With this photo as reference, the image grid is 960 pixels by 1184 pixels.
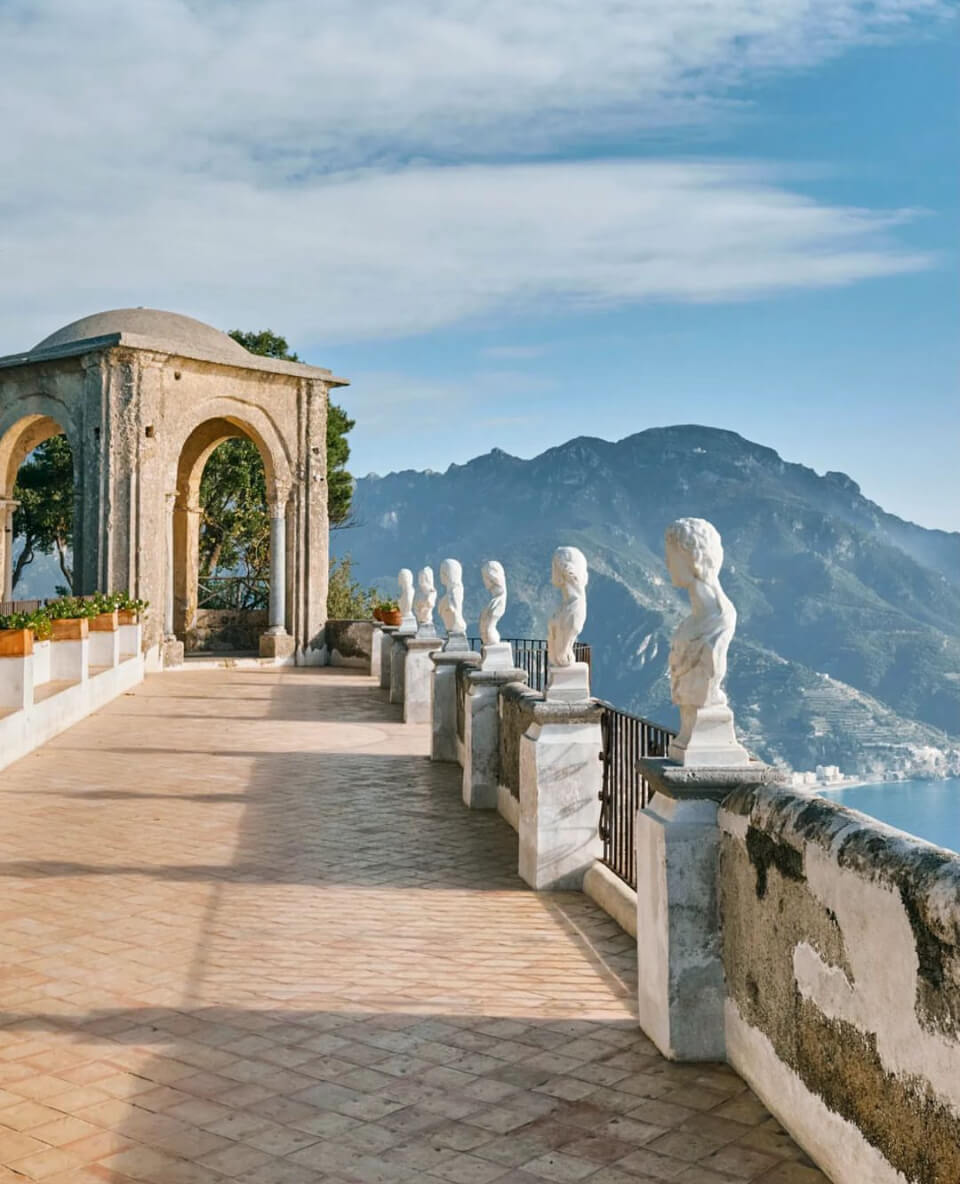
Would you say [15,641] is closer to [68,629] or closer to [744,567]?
[68,629]

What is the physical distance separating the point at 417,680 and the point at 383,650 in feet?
17.6

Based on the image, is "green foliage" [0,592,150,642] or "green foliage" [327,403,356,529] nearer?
"green foliage" [0,592,150,642]

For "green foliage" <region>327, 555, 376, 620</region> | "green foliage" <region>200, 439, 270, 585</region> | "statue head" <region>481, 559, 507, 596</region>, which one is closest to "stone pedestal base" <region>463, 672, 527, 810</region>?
"statue head" <region>481, 559, 507, 596</region>

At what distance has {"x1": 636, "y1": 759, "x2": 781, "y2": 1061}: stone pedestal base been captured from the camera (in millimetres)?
4168

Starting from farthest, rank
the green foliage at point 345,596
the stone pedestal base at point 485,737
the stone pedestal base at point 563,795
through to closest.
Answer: the green foliage at point 345,596 < the stone pedestal base at point 485,737 < the stone pedestal base at point 563,795

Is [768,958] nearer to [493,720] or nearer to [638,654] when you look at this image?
[493,720]

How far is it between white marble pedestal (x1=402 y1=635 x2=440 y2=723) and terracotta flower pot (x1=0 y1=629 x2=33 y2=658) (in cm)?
486

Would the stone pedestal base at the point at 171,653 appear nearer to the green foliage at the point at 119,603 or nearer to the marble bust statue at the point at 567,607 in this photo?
the green foliage at the point at 119,603

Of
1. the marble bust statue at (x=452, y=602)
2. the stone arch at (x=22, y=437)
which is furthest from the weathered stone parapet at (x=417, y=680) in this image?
the stone arch at (x=22, y=437)

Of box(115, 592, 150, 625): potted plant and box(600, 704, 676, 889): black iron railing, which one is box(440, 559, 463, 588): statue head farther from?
box(115, 592, 150, 625): potted plant

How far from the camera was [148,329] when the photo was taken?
2428 cm

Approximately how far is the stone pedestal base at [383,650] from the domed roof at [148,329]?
677cm

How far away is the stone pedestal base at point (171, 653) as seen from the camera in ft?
73.7

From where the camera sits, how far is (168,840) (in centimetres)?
788
